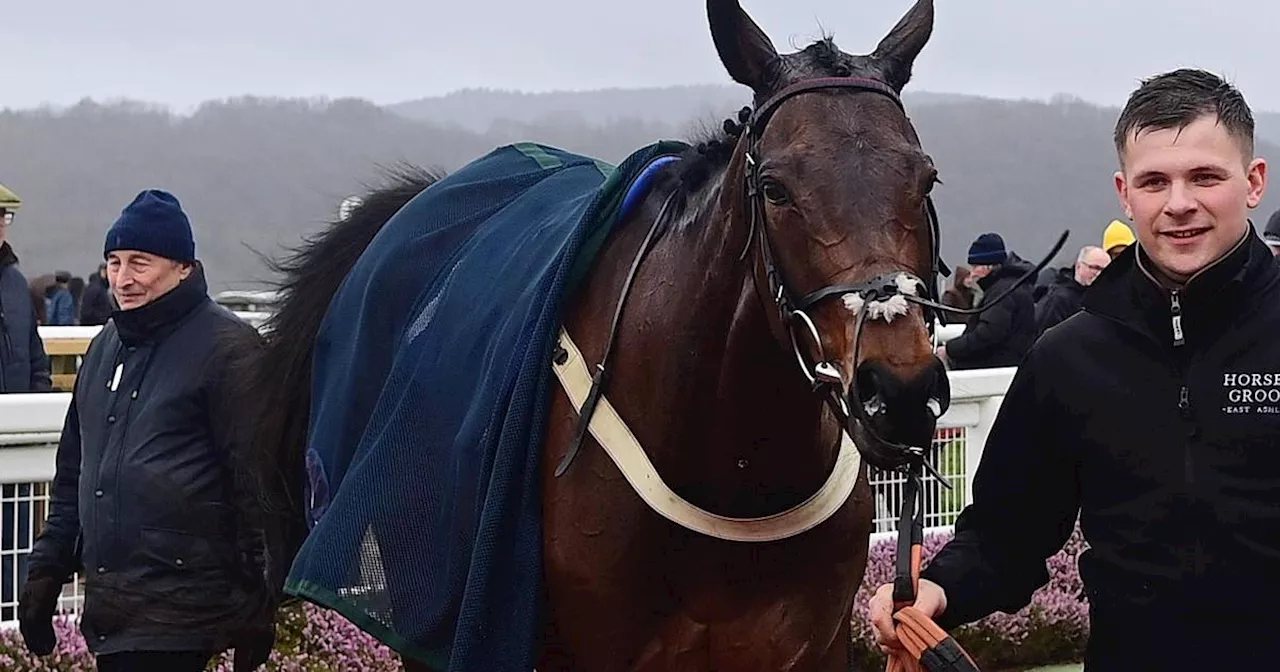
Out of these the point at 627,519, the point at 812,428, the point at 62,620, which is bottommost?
the point at 62,620

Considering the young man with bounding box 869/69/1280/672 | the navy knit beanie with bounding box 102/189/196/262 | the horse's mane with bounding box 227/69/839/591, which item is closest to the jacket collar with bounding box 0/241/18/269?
the horse's mane with bounding box 227/69/839/591

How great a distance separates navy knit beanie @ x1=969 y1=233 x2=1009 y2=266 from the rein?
5727 mm

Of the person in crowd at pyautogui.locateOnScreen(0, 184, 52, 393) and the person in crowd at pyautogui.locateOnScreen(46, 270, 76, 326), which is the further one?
the person in crowd at pyautogui.locateOnScreen(46, 270, 76, 326)

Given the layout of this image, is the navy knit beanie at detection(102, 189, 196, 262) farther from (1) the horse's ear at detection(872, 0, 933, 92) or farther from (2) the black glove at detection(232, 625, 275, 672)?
(1) the horse's ear at detection(872, 0, 933, 92)

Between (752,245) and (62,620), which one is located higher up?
(752,245)

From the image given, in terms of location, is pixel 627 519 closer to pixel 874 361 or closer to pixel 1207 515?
pixel 874 361

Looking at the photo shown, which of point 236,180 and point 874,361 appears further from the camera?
point 236,180

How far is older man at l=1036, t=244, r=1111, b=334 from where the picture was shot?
7109mm

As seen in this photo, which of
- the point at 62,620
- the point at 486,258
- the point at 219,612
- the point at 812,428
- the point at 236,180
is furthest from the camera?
the point at 236,180

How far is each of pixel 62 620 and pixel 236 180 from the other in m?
12.3

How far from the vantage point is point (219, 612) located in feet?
12.1

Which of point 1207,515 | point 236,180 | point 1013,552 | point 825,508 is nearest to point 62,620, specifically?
point 825,508

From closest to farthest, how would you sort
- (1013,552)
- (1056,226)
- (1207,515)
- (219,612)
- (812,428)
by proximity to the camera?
(1207,515) → (1013,552) → (812,428) → (219,612) → (1056,226)

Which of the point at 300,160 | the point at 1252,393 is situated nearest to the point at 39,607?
the point at 1252,393
